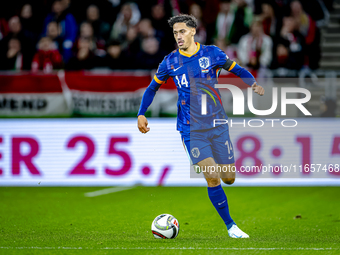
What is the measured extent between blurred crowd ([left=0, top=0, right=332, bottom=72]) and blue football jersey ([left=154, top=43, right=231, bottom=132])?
5123 millimetres

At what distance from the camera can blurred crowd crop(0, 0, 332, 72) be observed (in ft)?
34.9

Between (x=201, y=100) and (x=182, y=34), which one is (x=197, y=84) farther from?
(x=182, y=34)

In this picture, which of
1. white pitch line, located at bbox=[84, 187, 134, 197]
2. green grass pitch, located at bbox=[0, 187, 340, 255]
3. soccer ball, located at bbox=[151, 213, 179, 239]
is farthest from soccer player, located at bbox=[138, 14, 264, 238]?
white pitch line, located at bbox=[84, 187, 134, 197]

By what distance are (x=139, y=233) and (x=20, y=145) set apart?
386 centimetres

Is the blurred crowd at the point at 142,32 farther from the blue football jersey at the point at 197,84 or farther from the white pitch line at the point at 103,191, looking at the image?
the blue football jersey at the point at 197,84

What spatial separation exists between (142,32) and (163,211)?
17.4 ft

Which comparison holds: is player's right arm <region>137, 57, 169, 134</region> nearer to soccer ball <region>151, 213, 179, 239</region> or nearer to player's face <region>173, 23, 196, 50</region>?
player's face <region>173, 23, 196, 50</region>

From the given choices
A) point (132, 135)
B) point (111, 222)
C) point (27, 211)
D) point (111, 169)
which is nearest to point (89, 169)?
point (111, 169)

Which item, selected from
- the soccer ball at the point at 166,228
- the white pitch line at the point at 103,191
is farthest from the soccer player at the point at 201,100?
the white pitch line at the point at 103,191

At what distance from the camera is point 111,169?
338 inches

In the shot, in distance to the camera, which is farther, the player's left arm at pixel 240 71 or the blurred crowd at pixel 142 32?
the blurred crowd at pixel 142 32

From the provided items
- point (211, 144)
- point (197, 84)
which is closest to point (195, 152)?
point (211, 144)

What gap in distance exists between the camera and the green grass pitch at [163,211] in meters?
4.76

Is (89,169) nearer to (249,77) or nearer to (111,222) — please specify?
(111,222)
